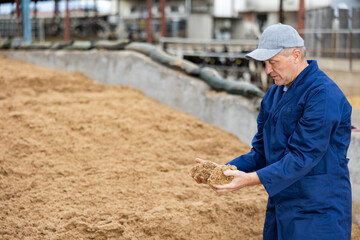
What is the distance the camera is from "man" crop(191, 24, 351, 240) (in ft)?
6.30

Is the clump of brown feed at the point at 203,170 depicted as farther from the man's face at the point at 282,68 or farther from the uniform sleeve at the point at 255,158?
the man's face at the point at 282,68

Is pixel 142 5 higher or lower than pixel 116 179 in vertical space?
higher

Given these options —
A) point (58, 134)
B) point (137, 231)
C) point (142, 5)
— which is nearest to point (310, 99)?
point (137, 231)

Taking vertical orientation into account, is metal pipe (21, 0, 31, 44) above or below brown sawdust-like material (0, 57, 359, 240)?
above

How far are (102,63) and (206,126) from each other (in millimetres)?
2451

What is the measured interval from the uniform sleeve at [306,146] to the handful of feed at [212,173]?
221 millimetres

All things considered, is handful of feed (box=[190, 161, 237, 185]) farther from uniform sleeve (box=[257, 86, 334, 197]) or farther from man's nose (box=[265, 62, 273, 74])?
man's nose (box=[265, 62, 273, 74])

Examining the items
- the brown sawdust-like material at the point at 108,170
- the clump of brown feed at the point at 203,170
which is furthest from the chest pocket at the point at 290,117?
the brown sawdust-like material at the point at 108,170

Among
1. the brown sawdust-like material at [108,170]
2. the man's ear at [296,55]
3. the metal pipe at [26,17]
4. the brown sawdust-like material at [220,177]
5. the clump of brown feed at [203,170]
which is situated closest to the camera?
the man's ear at [296,55]

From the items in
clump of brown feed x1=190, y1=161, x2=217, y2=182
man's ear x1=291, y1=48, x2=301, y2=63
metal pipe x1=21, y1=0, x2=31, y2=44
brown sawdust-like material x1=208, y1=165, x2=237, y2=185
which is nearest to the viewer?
man's ear x1=291, y1=48, x2=301, y2=63

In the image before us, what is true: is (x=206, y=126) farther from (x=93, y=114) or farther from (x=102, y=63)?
(x=102, y=63)

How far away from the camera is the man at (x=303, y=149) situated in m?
1.92

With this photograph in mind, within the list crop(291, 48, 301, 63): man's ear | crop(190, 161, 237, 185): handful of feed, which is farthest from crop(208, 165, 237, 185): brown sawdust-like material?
crop(291, 48, 301, 63): man's ear

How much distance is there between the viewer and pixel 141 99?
5.93 m
